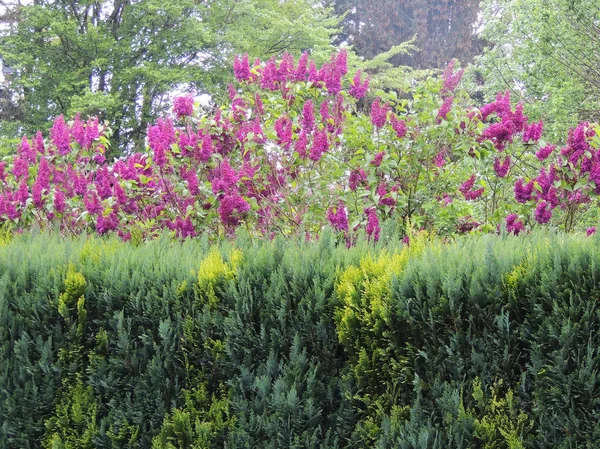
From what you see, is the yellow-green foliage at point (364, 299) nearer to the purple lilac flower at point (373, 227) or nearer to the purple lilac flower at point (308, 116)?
the purple lilac flower at point (373, 227)

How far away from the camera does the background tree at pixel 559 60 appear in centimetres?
1112

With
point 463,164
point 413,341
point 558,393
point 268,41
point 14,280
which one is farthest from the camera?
point 268,41

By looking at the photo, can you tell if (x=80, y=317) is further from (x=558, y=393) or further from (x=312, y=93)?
(x=312, y=93)

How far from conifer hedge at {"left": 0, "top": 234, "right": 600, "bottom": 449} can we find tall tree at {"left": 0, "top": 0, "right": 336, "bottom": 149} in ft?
47.9

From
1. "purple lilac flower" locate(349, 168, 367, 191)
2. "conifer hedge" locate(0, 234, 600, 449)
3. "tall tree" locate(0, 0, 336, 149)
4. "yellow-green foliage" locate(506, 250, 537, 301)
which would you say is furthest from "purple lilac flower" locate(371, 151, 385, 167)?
"tall tree" locate(0, 0, 336, 149)

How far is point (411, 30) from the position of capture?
92.8 ft

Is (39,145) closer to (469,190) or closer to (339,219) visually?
(339,219)

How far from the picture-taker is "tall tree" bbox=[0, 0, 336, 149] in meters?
17.2

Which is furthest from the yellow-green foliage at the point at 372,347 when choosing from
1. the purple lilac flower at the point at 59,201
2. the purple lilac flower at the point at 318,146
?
the purple lilac flower at the point at 59,201

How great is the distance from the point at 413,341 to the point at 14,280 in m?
1.97

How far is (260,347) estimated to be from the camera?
2572 mm

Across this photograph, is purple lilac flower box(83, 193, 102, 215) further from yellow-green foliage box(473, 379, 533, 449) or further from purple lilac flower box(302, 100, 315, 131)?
yellow-green foliage box(473, 379, 533, 449)

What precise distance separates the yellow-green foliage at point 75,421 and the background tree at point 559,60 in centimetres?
1028

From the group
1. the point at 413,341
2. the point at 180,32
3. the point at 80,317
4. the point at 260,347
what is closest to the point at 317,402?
the point at 260,347
